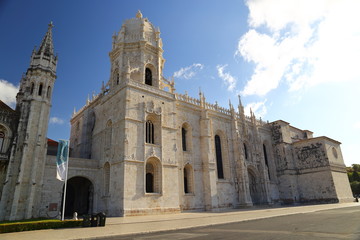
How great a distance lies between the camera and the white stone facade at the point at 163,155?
78.8ft

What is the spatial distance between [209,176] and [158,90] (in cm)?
1239

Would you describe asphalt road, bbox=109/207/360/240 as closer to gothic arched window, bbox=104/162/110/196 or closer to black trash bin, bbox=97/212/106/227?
black trash bin, bbox=97/212/106/227

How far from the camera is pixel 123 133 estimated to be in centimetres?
2438

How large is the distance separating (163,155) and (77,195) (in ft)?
39.0

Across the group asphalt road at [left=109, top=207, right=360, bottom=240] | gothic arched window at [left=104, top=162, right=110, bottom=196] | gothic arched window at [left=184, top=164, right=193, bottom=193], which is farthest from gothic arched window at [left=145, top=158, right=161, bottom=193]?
asphalt road at [left=109, top=207, right=360, bottom=240]

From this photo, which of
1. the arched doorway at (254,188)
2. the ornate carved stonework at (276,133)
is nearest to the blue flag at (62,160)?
the arched doorway at (254,188)

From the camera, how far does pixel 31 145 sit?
22.3 meters

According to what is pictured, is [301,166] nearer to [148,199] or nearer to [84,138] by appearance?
[148,199]

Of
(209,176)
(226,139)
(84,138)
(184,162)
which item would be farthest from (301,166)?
(84,138)

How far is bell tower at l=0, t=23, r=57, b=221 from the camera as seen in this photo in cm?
2041

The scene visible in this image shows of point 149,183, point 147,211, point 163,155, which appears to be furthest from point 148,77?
point 147,211

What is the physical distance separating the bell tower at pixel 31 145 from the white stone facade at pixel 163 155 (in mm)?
1488

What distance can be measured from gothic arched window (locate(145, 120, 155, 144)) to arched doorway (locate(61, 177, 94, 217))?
28.9 feet

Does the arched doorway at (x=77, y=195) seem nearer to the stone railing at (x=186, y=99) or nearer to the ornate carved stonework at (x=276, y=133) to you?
the stone railing at (x=186, y=99)
